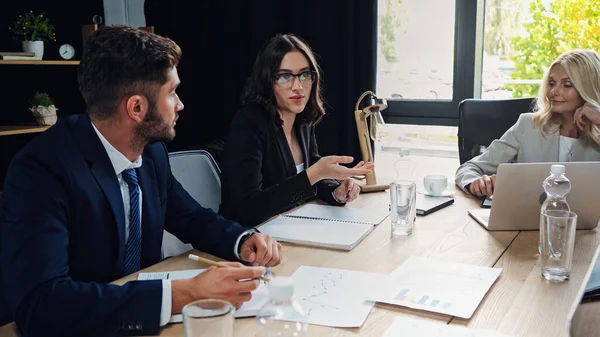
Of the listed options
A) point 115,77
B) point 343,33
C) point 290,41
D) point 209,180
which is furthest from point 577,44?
point 115,77

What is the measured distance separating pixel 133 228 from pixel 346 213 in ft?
2.36

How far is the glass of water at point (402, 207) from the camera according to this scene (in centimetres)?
160

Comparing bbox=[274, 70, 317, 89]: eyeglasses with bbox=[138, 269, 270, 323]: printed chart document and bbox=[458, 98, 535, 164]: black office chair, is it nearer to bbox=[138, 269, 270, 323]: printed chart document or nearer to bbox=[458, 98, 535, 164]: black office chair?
bbox=[458, 98, 535, 164]: black office chair

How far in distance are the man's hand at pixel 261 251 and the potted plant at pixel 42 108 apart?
8.06 feet

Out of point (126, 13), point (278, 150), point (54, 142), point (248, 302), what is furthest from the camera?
point (126, 13)

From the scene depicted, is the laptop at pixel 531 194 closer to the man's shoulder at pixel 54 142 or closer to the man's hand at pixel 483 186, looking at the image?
the man's hand at pixel 483 186

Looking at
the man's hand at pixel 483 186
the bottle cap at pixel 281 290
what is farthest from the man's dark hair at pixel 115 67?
the man's hand at pixel 483 186

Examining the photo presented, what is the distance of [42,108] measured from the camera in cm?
336

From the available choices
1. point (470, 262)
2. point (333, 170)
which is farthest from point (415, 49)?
point (470, 262)

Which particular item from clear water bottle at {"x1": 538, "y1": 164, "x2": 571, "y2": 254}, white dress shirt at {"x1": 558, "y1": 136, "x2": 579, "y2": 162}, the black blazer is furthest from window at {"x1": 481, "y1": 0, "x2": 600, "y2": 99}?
clear water bottle at {"x1": 538, "y1": 164, "x2": 571, "y2": 254}

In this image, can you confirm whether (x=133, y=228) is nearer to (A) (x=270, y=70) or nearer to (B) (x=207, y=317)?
(B) (x=207, y=317)

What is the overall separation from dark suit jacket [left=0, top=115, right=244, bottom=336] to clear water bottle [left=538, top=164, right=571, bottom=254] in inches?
30.4

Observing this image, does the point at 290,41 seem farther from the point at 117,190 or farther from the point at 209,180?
the point at 117,190

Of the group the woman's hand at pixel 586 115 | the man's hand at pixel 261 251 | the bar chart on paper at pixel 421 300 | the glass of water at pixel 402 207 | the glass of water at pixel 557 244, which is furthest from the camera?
the woman's hand at pixel 586 115
